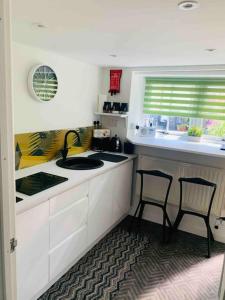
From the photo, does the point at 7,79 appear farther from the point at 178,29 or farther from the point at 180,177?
the point at 180,177

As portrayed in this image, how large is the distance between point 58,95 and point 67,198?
1187 mm

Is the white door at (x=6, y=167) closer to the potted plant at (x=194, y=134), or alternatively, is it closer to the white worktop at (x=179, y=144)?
the white worktop at (x=179, y=144)

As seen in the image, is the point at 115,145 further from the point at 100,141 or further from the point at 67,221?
the point at 67,221

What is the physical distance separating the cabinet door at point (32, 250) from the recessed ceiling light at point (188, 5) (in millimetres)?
1487

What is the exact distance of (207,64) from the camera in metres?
2.58

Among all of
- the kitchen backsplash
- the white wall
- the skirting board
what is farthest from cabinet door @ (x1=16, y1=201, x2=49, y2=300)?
the skirting board

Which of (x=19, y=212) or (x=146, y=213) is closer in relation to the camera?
(x=19, y=212)

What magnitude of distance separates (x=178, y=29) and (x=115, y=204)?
6.60 feet

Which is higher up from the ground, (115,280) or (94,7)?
(94,7)

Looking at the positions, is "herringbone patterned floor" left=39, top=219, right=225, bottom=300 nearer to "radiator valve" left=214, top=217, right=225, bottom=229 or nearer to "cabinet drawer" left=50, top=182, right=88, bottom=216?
"radiator valve" left=214, top=217, right=225, bottom=229

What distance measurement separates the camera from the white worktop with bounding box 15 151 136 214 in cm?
159

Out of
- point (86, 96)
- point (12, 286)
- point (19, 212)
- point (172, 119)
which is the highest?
point (86, 96)

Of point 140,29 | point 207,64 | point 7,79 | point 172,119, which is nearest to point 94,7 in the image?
point 140,29

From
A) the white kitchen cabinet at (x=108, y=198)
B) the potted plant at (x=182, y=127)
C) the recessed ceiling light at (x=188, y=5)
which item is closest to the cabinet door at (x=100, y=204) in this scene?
the white kitchen cabinet at (x=108, y=198)
